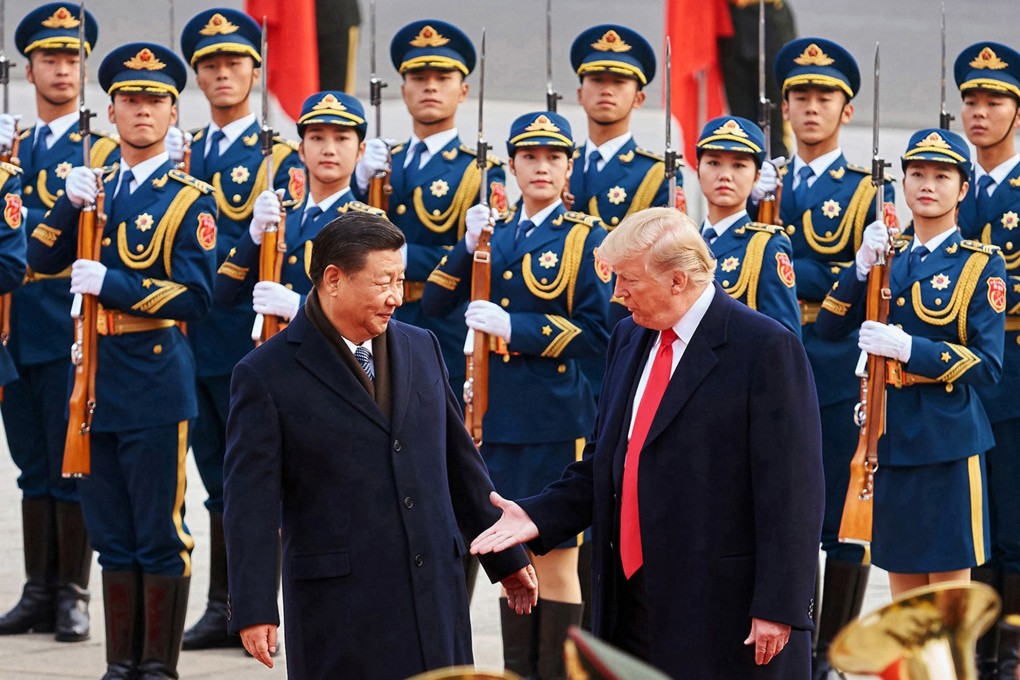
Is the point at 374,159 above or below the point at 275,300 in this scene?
above

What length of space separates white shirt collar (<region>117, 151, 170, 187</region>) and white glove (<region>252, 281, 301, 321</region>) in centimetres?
51

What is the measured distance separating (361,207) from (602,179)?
0.96 m

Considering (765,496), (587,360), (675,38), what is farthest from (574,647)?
(675,38)

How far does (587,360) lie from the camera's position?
6539mm

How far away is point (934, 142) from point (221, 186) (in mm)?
2640

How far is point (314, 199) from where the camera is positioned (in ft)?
20.9

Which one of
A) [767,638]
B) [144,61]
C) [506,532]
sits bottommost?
[767,638]

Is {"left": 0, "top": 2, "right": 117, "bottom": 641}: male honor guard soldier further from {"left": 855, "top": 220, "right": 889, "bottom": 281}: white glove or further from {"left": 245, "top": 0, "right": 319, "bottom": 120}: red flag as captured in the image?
{"left": 855, "top": 220, "right": 889, "bottom": 281}: white glove

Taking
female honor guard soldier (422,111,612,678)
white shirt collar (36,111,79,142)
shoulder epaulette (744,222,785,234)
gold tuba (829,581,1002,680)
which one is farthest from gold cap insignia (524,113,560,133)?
gold tuba (829,581,1002,680)

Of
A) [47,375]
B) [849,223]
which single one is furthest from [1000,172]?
[47,375]

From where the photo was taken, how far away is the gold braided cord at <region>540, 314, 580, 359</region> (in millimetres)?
5828

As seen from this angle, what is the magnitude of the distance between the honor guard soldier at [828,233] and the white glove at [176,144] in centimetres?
216

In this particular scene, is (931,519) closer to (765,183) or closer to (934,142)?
(934,142)

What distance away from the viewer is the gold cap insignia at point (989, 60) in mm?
6355
